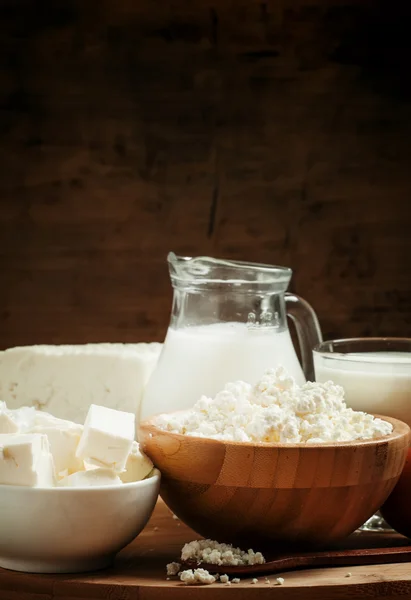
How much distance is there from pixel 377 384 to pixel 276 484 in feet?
0.81

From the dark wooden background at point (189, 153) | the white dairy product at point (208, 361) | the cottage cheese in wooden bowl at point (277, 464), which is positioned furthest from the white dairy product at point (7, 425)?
the dark wooden background at point (189, 153)

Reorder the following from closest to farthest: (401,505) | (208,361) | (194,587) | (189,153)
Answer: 1. (194,587)
2. (401,505)
3. (208,361)
4. (189,153)

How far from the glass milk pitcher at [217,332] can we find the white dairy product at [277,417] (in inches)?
6.2

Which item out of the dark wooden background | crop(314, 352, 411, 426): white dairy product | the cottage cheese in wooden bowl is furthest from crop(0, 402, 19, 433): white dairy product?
the dark wooden background

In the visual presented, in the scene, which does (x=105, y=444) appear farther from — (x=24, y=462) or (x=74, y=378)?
(x=74, y=378)

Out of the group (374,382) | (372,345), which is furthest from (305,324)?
(374,382)

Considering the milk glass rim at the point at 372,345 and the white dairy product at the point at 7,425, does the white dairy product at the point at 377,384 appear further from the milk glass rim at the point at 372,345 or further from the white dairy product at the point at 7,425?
the white dairy product at the point at 7,425

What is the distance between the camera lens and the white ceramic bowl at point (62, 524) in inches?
29.2

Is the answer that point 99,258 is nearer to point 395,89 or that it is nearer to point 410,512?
point 395,89

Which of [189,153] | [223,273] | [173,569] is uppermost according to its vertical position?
[189,153]

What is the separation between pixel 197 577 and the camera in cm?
74

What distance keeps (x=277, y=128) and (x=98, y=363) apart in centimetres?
57

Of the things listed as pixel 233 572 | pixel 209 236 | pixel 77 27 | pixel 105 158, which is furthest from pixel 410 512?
pixel 77 27

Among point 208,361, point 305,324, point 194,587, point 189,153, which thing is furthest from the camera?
point 189,153
